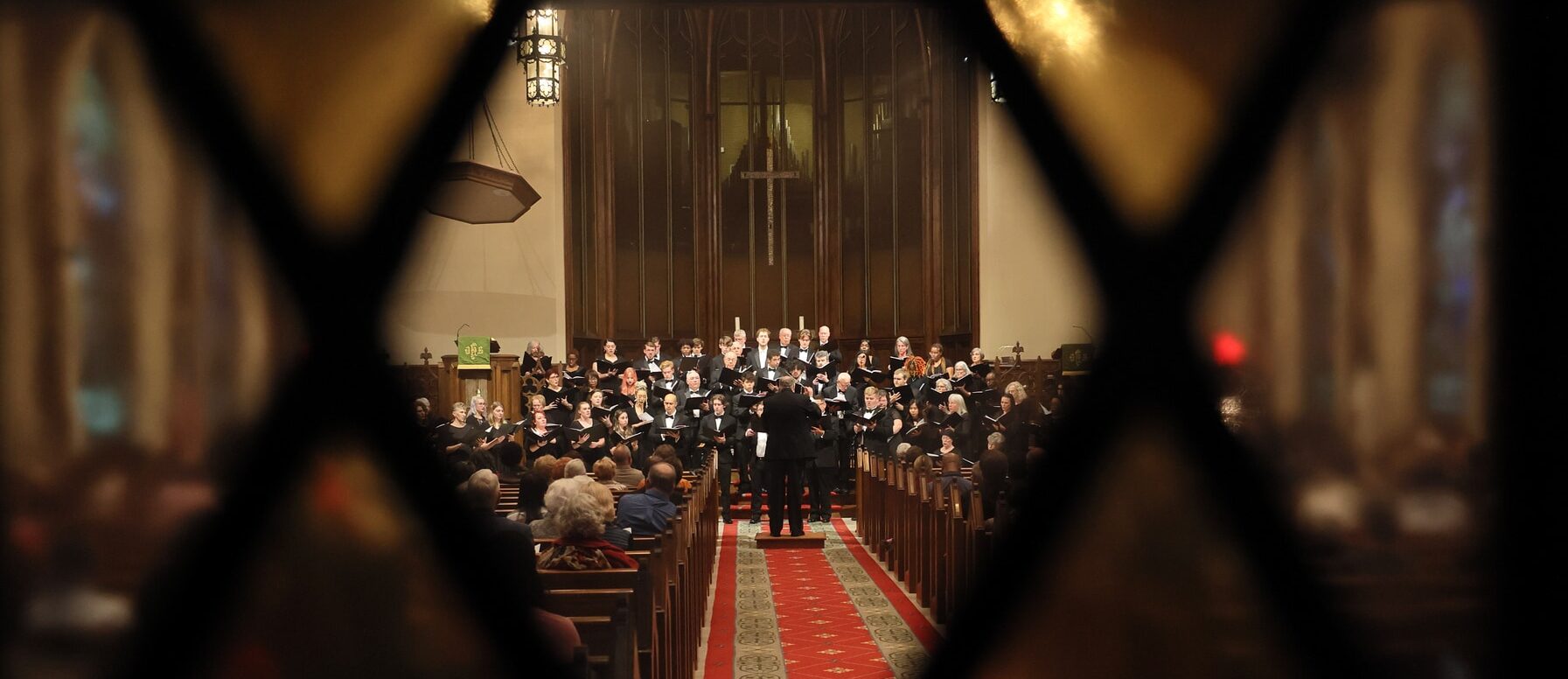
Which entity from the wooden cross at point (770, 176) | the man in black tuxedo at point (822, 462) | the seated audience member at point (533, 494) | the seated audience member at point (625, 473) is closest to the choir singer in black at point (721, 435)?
the man in black tuxedo at point (822, 462)

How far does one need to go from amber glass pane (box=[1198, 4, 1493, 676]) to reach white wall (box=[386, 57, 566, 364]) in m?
10.3

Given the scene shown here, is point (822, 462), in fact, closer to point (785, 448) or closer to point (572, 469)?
point (785, 448)

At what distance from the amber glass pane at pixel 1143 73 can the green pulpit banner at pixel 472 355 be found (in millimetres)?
8866

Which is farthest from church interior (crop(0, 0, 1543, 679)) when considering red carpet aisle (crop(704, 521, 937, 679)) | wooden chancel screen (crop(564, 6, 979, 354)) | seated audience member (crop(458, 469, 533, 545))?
wooden chancel screen (crop(564, 6, 979, 354))

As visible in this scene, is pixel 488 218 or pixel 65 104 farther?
pixel 488 218

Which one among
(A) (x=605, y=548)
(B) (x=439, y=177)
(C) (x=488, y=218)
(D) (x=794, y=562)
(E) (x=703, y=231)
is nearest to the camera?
(B) (x=439, y=177)

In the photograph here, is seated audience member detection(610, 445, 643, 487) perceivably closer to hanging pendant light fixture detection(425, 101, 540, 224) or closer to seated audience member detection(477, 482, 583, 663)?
hanging pendant light fixture detection(425, 101, 540, 224)

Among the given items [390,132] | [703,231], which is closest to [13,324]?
[390,132]

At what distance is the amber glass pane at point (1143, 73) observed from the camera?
125 cm

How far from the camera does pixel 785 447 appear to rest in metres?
7.51

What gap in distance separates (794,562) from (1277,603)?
5.55 m

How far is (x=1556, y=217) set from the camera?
118cm

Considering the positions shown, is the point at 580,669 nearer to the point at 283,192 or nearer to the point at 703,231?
the point at 283,192

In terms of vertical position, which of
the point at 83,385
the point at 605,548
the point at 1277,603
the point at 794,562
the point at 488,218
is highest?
the point at 488,218
